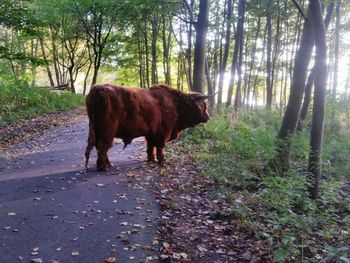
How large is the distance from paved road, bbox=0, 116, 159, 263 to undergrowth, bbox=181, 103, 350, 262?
137cm

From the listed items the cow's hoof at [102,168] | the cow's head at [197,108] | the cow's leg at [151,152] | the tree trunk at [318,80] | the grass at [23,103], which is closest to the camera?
the tree trunk at [318,80]

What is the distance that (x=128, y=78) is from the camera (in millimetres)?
35906

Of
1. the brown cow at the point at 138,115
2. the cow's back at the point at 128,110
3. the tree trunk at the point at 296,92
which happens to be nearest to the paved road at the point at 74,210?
the brown cow at the point at 138,115

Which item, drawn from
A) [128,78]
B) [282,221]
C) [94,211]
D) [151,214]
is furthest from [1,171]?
[128,78]

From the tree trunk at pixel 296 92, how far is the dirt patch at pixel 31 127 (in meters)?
7.42

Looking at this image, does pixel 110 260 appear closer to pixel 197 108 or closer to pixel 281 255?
pixel 281 255

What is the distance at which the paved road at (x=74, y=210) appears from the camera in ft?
13.6

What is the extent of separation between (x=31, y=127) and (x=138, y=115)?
6551mm

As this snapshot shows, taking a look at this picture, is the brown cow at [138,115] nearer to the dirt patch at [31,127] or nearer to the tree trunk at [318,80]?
the tree trunk at [318,80]

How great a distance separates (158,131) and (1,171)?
11.1ft

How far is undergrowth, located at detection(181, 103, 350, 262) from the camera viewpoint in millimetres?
4176

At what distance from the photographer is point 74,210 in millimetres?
5324

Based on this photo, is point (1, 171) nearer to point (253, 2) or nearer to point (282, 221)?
point (282, 221)

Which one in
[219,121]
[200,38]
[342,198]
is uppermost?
[200,38]
